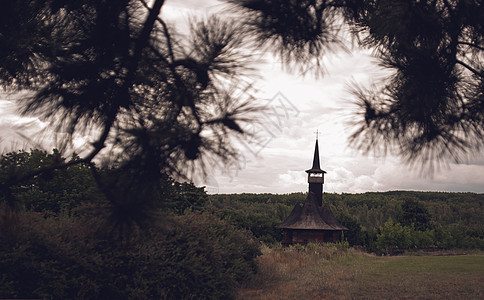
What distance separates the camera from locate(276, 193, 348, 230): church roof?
4238cm

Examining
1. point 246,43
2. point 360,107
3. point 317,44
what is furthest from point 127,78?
point 360,107

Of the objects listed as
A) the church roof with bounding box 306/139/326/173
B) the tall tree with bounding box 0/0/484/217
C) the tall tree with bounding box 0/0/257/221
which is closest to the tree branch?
the tall tree with bounding box 0/0/484/217

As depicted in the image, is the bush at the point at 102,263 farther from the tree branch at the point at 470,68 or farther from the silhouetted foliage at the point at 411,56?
the tree branch at the point at 470,68

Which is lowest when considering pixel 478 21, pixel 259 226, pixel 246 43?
pixel 259 226

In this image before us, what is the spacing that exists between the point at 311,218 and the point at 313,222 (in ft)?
2.18

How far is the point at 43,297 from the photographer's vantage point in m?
7.43

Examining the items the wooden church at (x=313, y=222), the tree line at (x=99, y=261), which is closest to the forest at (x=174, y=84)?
the tree line at (x=99, y=261)

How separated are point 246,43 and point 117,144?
1.39 metres

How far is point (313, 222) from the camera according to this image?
42781 millimetres

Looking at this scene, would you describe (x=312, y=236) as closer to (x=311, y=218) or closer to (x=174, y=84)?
(x=311, y=218)

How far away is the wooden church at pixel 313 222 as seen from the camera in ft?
138

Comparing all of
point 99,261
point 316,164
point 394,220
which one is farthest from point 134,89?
point 394,220

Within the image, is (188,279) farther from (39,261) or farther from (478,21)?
(478,21)

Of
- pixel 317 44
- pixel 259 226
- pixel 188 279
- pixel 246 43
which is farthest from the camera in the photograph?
pixel 259 226
